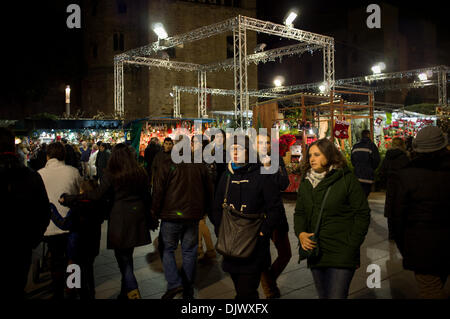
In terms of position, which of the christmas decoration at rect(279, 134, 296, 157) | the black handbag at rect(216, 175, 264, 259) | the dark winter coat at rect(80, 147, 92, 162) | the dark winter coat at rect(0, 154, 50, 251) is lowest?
the black handbag at rect(216, 175, 264, 259)

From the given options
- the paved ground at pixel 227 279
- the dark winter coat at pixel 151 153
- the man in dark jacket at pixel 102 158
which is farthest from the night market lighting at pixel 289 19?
the paved ground at pixel 227 279

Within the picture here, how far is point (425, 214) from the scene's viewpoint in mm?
2941

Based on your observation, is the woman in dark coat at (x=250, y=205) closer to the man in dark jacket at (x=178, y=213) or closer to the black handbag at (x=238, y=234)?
the black handbag at (x=238, y=234)

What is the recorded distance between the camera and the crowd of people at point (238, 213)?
293 centimetres

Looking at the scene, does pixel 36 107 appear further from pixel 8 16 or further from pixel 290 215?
pixel 290 215

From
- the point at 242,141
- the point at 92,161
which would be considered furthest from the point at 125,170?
the point at 92,161

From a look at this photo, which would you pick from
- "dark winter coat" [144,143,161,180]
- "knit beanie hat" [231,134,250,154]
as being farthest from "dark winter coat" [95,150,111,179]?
"knit beanie hat" [231,134,250,154]

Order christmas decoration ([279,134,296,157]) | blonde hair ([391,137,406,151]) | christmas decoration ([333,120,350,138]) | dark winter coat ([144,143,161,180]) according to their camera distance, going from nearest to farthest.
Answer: blonde hair ([391,137,406,151]), christmas decoration ([333,120,350,138]), christmas decoration ([279,134,296,157]), dark winter coat ([144,143,161,180])

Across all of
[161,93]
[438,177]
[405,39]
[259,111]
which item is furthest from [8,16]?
[405,39]

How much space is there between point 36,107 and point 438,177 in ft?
117

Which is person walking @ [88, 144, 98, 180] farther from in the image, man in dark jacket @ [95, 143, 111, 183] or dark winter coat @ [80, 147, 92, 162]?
man in dark jacket @ [95, 143, 111, 183]

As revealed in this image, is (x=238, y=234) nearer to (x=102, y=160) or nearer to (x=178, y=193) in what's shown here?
(x=178, y=193)

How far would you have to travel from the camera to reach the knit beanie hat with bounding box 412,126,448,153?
3.01 m

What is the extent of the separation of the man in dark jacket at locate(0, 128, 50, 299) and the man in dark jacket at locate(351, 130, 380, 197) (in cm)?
638
